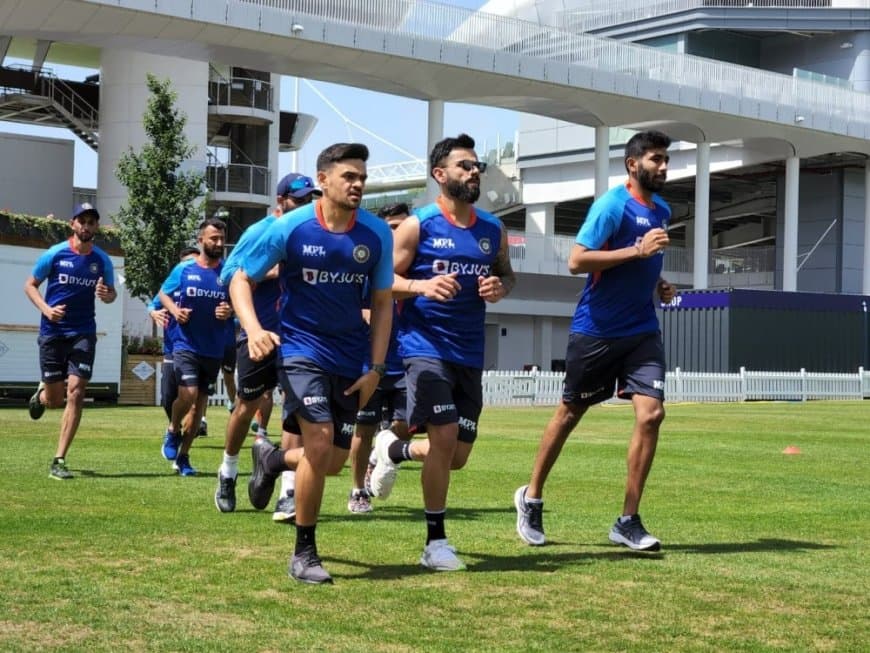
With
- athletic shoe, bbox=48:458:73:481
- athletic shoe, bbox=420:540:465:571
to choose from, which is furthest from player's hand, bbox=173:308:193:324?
athletic shoe, bbox=420:540:465:571

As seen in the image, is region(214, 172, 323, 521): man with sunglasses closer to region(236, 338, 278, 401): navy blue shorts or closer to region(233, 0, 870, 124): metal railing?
region(236, 338, 278, 401): navy blue shorts

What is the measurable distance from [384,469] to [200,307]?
452cm

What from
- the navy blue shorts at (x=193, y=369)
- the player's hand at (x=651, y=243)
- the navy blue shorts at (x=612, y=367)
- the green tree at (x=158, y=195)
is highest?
A: the green tree at (x=158, y=195)

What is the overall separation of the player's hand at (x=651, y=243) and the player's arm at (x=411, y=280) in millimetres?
1114

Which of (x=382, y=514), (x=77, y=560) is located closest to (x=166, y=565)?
(x=77, y=560)

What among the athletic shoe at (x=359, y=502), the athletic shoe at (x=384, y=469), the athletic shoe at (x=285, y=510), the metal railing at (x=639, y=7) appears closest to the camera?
the athletic shoe at (x=384, y=469)

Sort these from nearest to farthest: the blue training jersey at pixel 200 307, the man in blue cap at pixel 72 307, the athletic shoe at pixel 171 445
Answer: the man in blue cap at pixel 72 307 < the blue training jersey at pixel 200 307 < the athletic shoe at pixel 171 445

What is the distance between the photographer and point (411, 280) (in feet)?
24.8

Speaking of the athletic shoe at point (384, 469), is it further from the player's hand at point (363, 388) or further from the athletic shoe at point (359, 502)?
the player's hand at point (363, 388)

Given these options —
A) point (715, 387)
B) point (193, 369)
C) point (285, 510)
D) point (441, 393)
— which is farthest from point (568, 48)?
point (441, 393)

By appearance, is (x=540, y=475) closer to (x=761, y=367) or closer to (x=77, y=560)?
(x=77, y=560)

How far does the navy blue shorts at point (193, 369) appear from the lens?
12.9 meters

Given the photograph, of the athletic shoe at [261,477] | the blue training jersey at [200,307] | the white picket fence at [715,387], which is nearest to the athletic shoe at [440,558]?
the athletic shoe at [261,477]

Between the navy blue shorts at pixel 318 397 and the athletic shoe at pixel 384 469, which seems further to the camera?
the athletic shoe at pixel 384 469
